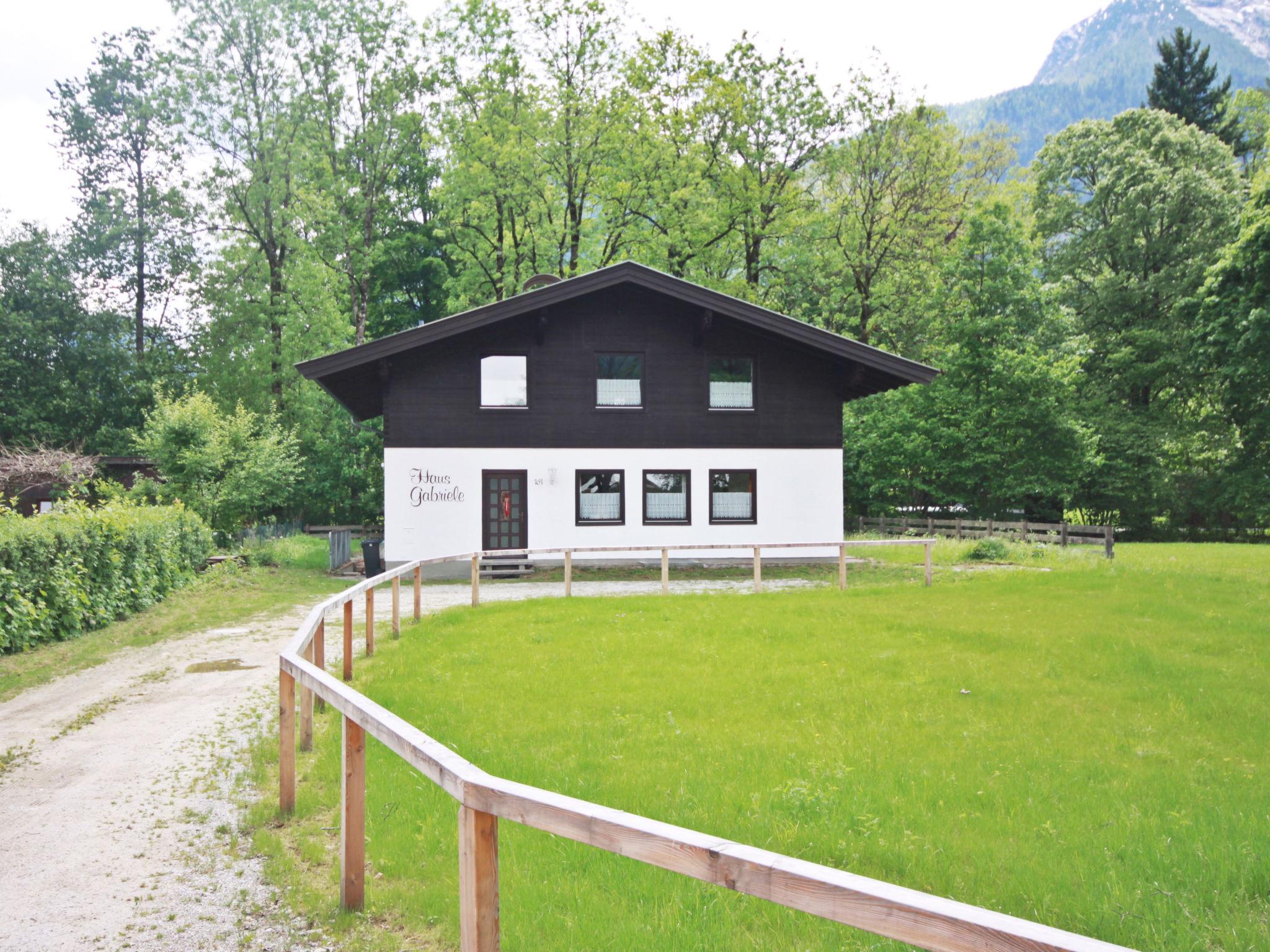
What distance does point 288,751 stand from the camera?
5840mm

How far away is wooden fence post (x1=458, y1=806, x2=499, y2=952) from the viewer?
2986 mm

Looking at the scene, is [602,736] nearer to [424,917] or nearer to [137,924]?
[424,917]

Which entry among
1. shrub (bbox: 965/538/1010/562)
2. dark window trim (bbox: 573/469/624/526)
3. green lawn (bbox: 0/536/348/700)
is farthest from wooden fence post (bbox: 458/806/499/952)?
shrub (bbox: 965/538/1010/562)

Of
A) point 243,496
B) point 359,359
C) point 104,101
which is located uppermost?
point 104,101

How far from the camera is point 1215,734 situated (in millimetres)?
7289

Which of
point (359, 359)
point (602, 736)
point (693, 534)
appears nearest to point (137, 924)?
point (602, 736)

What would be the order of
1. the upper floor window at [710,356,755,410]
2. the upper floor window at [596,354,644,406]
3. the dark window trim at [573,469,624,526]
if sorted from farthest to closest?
→ the upper floor window at [710,356,755,410] → the upper floor window at [596,354,644,406] → the dark window trim at [573,469,624,526]

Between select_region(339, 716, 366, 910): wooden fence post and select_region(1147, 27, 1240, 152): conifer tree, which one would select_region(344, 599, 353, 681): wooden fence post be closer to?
select_region(339, 716, 366, 910): wooden fence post

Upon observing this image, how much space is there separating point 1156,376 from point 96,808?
4309 centimetres

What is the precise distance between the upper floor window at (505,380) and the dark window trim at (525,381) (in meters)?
0.01

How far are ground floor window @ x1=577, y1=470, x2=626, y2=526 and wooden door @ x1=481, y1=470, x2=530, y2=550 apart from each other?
4.53 feet

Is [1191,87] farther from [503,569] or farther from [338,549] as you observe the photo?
[338,549]

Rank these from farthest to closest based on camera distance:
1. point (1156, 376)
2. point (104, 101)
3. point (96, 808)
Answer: point (104, 101)
point (1156, 376)
point (96, 808)

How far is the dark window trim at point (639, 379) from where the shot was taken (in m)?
23.0
